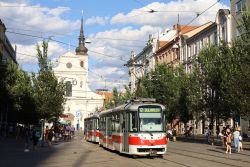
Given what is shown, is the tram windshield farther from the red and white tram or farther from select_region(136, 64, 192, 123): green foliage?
select_region(136, 64, 192, 123): green foliage

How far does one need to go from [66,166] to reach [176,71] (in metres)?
42.4

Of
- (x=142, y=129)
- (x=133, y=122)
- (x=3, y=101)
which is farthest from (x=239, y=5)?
(x=142, y=129)

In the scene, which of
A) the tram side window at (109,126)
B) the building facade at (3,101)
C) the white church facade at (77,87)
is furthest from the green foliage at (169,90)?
the white church facade at (77,87)

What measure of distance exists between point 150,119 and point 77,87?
101 meters

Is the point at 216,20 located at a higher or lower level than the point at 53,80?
higher

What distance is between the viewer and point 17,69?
55375 millimetres

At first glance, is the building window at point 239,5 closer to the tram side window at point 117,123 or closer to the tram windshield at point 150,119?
the tram side window at point 117,123

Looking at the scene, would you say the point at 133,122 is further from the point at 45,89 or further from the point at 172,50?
the point at 172,50

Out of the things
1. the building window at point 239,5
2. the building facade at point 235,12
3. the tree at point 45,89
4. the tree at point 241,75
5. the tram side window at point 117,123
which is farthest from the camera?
the building facade at point 235,12

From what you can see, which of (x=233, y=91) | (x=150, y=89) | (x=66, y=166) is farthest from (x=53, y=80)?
(x=66, y=166)

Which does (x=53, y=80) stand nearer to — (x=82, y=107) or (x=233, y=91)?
(x=233, y=91)

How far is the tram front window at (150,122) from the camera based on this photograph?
24875 millimetres

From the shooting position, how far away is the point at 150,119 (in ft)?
82.4

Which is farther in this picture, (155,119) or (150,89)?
(150,89)
